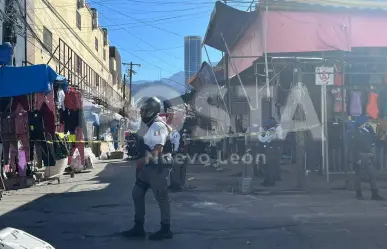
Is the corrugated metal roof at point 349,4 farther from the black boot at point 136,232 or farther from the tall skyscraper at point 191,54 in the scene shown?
the tall skyscraper at point 191,54

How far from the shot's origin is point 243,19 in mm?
12414

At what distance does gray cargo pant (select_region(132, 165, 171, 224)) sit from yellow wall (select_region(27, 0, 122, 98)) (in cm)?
1196

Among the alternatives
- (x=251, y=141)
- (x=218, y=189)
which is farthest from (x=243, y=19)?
(x=218, y=189)

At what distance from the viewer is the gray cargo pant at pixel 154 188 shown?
19.0 ft

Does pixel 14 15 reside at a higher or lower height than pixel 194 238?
higher

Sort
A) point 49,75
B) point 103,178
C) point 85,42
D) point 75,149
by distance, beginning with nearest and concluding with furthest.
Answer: point 49,75, point 103,178, point 75,149, point 85,42

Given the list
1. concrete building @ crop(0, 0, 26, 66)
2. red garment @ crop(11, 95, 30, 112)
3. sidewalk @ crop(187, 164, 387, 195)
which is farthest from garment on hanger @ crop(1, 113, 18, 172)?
sidewalk @ crop(187, 164, 387, 195)

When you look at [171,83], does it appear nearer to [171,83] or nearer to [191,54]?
[171,83]

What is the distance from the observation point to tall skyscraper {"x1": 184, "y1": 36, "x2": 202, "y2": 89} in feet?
89.7

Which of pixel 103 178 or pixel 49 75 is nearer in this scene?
pixel 49 75

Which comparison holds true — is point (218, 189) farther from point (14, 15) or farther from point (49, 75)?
point (14, 15)

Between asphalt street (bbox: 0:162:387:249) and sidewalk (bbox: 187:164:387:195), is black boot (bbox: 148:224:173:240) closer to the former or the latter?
asphalt street (bbox: 0:162:387:249)

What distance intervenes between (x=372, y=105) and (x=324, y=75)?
229 centimetres

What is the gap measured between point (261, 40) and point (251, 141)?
317 centimetres
